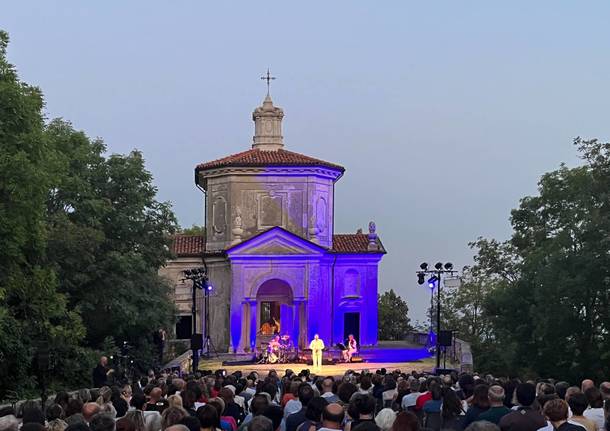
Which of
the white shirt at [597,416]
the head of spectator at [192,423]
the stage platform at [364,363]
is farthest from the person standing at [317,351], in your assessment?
the head of spectator at [192,423]

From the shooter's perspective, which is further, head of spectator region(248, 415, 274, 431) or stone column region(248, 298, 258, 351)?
stone column region(248, 298, 258, 351)

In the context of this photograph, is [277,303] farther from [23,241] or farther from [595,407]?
[595,407]

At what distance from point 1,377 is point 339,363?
20.1 meters

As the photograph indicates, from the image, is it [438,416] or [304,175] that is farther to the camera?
[304,175]

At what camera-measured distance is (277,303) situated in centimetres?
6325

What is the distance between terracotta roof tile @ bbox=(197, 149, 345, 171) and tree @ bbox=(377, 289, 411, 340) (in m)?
31.6

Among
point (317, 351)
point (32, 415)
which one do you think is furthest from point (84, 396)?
point (317, 351)

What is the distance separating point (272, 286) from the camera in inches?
2466

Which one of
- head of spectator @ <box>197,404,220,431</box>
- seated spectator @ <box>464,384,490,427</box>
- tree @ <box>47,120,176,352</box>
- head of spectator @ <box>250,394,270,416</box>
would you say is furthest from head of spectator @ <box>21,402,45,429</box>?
tree @ <box>47,120,176,352</box>

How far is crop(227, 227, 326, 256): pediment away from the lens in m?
59.9

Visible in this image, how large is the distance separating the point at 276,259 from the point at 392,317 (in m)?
39.1

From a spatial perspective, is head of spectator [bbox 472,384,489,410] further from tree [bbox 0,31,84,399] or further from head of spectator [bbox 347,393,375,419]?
tree [bbox 0,31,84,399]

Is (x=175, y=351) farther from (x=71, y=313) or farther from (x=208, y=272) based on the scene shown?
(x=71, y=313)

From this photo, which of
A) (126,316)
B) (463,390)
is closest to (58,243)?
(126,316)
